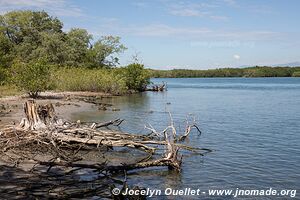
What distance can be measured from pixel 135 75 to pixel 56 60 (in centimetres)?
1759

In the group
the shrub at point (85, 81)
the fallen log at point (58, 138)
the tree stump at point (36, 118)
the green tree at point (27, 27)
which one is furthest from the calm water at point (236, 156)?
the green tree at point (27, 27)

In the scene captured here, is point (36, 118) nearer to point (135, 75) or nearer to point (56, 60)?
point (135, 75)

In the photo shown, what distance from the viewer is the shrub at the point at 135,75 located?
6383cm

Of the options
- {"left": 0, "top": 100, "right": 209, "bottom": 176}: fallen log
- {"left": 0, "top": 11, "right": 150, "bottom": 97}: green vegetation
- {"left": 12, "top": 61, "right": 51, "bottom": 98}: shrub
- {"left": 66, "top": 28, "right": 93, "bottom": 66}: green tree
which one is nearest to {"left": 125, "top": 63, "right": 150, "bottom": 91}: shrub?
{"left": 0, "top": 11, "right": 150, "bottom": 97}: green vegetation

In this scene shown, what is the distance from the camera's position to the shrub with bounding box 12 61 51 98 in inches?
1486

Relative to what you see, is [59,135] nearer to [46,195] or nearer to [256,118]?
[46,195]

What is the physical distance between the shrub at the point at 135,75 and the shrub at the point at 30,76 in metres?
25.4

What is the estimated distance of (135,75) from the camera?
6494 cm

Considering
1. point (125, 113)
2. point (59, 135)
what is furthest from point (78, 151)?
point (125, 113)

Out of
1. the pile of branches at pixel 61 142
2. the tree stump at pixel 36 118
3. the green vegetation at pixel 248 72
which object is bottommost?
the pile of branches at pixel 61 142

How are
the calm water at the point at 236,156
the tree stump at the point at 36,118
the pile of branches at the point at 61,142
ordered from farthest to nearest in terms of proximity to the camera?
the tree stump at the point at 36,118, the pile of branches at the point at 61,142, the calm water at the point at 236,156

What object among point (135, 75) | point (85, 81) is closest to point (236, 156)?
point (85, 81)

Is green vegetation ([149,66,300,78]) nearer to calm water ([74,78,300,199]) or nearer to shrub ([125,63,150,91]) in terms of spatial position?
shrub ([125,63,150,91])

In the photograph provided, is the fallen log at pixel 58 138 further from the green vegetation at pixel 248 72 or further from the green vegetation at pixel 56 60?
the green vegetation at pixel 248 72
